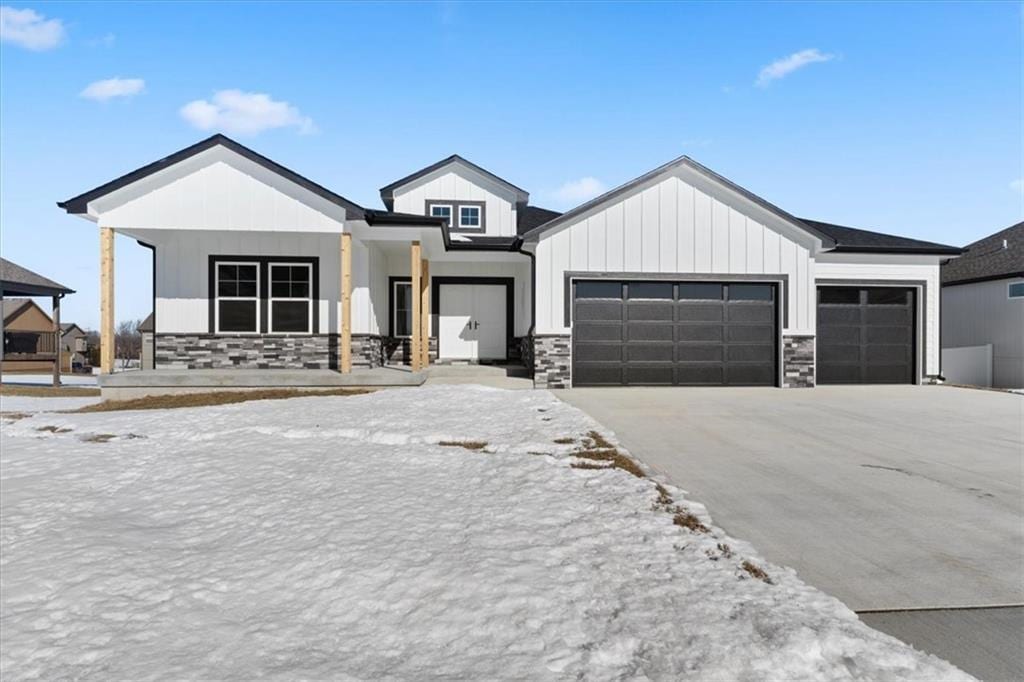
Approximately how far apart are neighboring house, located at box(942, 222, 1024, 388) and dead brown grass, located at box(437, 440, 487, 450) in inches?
617

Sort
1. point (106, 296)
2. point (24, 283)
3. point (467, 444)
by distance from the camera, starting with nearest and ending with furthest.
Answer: point (467, 444)
point (106, 296)
point (24, 283)

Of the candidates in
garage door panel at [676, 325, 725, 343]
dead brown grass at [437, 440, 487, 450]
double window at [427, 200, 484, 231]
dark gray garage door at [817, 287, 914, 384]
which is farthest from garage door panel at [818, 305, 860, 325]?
dead brown grass at [437, 440, 487, 450]

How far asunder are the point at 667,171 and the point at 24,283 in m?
20.9

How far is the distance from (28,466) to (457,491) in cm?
521

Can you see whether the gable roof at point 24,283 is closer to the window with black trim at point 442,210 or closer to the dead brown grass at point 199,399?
the dead brown grass at point 199,399

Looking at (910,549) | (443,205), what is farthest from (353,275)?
(910,549)

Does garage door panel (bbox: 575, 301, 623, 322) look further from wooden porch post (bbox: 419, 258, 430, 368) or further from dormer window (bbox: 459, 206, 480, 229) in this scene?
dormer window (bbox: 459, 206, 480, 229)

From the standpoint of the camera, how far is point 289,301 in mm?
13055

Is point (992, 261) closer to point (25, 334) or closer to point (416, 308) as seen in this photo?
point (416, 308)

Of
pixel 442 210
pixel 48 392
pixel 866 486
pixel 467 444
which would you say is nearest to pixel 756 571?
pixel 866 486

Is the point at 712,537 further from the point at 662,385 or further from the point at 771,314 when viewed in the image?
the point at 771,314

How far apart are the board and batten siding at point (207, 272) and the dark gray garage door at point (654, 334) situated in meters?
5.12

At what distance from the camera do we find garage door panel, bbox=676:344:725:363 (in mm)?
12383

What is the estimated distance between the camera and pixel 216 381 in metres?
11.3
